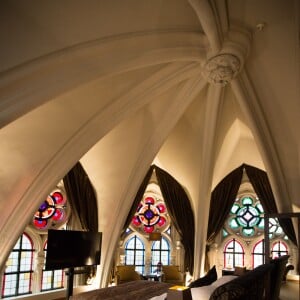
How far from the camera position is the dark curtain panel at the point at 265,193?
8180mm

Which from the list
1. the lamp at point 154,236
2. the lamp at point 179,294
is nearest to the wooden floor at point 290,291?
the lamp at point 154,236

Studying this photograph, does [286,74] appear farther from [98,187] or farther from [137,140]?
[98,187]

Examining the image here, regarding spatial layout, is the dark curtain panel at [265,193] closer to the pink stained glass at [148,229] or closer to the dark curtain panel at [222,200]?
the dark curtain panel at [222,200]

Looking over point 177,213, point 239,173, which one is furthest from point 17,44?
point 239,173

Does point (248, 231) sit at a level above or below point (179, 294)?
above

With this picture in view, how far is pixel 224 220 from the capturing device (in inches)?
365

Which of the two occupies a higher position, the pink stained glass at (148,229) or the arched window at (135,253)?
the pink stained glass at (148,229)

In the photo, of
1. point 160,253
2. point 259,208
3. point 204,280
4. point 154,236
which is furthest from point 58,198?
point 259,208

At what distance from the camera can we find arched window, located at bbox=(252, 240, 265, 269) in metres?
9.27

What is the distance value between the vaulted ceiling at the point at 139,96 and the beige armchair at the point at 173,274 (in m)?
0.49

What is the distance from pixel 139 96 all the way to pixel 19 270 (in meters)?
4.08

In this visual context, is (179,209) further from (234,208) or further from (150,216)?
(234,208)

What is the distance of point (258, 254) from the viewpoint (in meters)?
9.30

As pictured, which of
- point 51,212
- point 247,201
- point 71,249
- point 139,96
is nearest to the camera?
point 139,96
